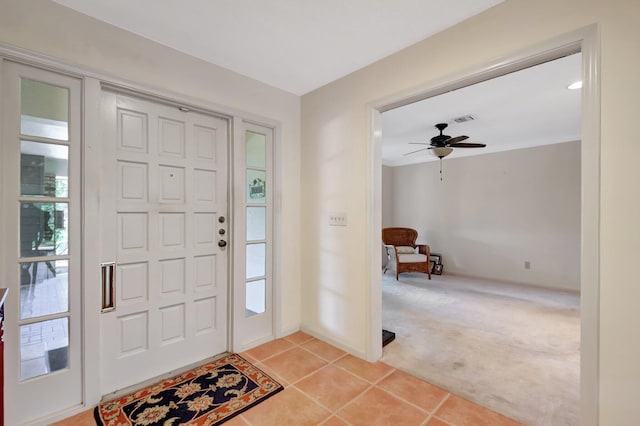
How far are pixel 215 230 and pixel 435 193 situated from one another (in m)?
5.36

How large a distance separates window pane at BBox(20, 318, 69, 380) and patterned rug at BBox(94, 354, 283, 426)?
0.40 m

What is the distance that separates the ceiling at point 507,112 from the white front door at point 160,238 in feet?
8.20

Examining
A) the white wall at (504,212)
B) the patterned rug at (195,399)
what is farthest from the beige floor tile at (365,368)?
the white wall at (504,212)

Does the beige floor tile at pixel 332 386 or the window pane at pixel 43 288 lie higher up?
the window pane at pixel 43 288

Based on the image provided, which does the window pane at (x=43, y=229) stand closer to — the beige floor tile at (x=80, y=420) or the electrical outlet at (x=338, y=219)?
the beige floor tile at (x=80, y=420)

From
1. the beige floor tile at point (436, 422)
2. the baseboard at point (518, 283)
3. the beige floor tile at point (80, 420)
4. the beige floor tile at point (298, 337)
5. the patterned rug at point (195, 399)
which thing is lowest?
the baseboard at point (518, 283)

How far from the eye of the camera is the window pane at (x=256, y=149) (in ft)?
8.83

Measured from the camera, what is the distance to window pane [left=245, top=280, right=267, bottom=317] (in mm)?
2684

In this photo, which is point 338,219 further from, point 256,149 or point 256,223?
point 256,149

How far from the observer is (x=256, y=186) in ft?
9.02

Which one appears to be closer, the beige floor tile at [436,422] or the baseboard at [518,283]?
the beige floor tile at [436,422]

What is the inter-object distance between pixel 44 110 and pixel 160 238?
105cm

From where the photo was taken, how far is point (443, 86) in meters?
1.98

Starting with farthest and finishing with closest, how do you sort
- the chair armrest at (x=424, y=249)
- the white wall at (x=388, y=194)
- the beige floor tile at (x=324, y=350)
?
the white wall at (x=388, y=194)
the chair armrest at (x=424, y=249)
the beige floor tile at (x=324, y=350)
